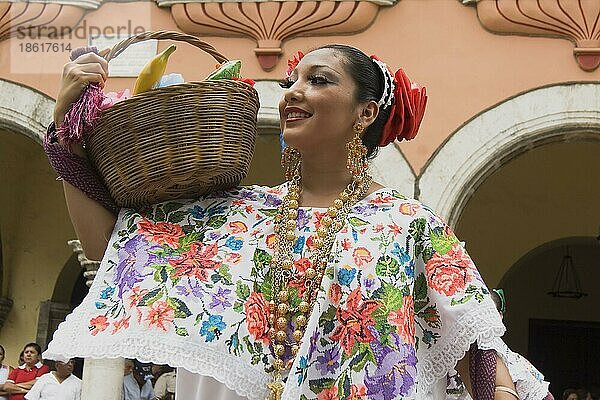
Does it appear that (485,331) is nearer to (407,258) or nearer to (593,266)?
(407,258)

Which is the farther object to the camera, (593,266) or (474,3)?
(593,266)

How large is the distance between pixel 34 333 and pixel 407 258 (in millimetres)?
8982

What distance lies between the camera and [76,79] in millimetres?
2803

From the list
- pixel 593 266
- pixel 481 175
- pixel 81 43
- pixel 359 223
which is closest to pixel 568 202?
pixel 593 266

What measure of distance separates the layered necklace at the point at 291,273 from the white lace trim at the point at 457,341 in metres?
0.29

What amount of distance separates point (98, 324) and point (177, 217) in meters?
0.32

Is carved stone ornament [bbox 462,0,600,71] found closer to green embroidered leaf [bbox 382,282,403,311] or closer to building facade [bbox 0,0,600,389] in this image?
building facade [bbox 0,0,600,389]

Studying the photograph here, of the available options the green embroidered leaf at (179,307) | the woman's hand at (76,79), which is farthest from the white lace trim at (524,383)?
the woman's hand at (76,79)

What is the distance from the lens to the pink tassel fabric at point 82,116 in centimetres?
277

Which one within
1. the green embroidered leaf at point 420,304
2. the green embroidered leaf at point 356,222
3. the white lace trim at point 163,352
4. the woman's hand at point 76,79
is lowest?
the white lace trim at point 163,352

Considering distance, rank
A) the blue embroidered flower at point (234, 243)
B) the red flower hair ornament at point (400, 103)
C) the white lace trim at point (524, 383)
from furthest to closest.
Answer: the white lace trim at point (524, 383)
the red flower hair ornament at point (400, 103)
the blue embroidered flower at point (234, 243)

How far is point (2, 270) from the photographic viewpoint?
11.5 meters

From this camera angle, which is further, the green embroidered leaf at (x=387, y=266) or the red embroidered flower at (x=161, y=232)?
the red embroidered flower at (x=161, y=232)

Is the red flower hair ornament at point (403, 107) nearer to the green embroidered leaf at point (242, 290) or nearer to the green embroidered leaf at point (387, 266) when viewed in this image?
the green embroidered leaf at point (387, 266)
